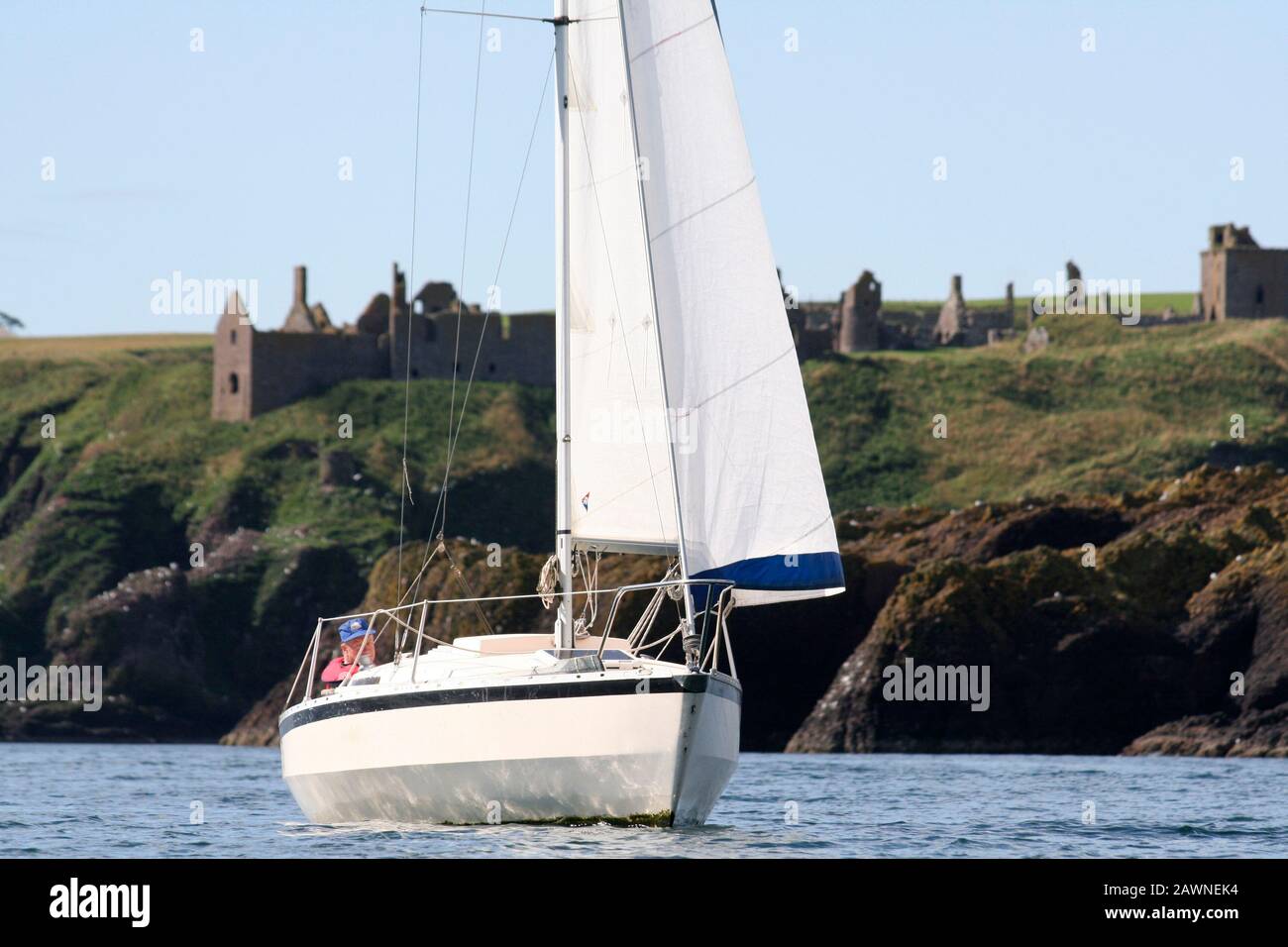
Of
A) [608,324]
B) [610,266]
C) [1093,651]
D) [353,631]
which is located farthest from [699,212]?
[1093,651]

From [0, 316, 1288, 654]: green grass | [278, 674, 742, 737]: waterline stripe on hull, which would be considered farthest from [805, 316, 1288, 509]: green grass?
[278, 674, 742, 737]: waterline stripe on hull

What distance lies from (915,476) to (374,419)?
27305mm

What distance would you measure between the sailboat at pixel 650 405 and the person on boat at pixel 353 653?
992 millimetres

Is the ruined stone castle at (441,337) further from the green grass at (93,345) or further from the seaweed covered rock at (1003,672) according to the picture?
the seaweed covered rock at (1003,672)

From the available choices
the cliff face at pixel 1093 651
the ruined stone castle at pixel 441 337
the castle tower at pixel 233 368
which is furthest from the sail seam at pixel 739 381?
the castle tower at pixel 233 368

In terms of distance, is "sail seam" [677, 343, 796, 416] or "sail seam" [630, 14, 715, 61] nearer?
"sail seam" [677, 343, 796, 416]

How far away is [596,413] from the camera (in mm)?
27781

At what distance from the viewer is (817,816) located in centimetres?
3128

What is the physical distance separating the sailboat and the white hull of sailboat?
0.05 m

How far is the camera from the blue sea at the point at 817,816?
83.0 feet

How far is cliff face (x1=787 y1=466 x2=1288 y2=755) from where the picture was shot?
168 feet

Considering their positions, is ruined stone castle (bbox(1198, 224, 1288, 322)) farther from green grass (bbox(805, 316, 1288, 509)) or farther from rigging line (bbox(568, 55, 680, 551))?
rigging line (bbox(568, 55, 680, 551))
